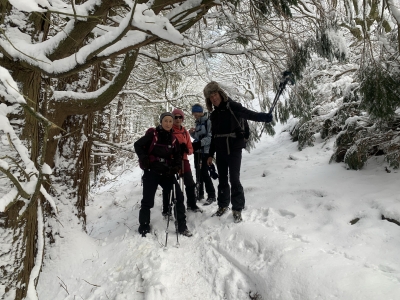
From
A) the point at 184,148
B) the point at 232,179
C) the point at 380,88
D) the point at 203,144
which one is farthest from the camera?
the point at 203,144

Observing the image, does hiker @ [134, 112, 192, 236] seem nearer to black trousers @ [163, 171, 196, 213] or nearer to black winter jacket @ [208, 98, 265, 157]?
black trousers @ [163, 171, 196, 213]

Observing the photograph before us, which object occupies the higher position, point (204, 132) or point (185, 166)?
point (204, 132)

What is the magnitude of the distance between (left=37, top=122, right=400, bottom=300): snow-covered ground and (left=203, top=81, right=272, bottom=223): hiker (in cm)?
30

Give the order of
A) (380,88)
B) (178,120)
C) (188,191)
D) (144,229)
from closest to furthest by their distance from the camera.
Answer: (380,88)
(144,229)
(188,191)
(178,120)

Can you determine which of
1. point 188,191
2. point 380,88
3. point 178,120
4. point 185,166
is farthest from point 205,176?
point 380,88

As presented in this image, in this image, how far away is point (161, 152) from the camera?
3650 millimetres

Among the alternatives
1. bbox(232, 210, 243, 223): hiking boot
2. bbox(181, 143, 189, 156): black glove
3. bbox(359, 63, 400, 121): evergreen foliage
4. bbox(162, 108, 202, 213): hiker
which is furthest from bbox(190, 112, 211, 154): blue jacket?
bbox(359, 63, 400, 121): evergreen foliage

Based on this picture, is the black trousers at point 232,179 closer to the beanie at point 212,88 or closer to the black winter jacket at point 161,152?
the black winter jacket at point 161,152

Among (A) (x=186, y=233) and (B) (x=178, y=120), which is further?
(B) (x=178, y=120)

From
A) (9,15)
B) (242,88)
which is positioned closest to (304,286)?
(9,15)

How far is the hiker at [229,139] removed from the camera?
137 inches

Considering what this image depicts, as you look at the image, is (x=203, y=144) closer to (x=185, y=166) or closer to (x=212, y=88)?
(x=185, y=166)

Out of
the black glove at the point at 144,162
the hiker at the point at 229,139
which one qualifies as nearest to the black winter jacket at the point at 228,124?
the hiker at the point at 229,139

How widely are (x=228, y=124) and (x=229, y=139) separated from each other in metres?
0.22
